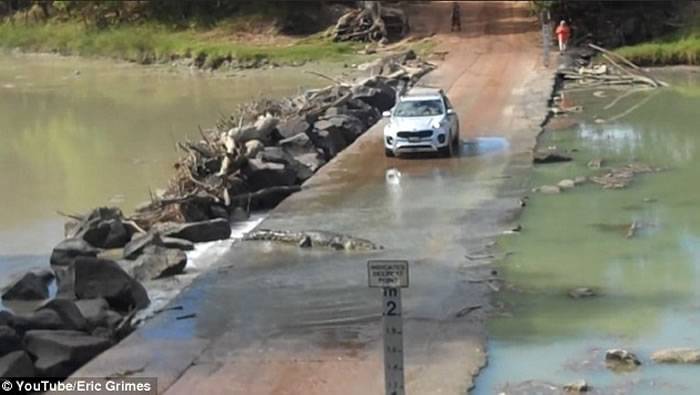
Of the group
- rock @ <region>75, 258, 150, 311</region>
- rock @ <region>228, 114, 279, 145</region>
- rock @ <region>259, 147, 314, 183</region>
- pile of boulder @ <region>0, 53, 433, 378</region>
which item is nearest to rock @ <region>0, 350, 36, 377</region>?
pile of boulder @ <region>0, 53, 433, 378</region>

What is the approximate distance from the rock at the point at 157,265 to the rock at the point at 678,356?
9357 millimetres

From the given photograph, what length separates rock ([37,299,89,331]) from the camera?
61.0ft

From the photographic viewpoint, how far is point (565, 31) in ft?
179

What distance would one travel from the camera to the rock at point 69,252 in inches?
946

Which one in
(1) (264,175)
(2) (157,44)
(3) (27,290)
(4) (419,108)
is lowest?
(2) (157,44)

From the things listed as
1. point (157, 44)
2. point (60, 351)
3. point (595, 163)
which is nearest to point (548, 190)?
point (595, 163)

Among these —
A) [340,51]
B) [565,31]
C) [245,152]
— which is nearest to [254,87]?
[340,51]

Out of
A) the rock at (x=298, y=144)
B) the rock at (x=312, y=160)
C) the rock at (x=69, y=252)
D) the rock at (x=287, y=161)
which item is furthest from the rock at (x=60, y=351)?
the rock at (x=298, y=144)

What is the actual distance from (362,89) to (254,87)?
431 inches

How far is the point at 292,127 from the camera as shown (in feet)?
120

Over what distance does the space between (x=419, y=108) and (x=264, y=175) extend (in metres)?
5.03

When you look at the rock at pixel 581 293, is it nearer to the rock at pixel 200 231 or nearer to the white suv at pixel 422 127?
the rock at pixel 200 231

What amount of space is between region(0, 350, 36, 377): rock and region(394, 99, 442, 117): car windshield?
1795cm

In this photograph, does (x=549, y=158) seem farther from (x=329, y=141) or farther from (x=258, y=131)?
(x=258, y=131)
